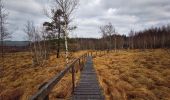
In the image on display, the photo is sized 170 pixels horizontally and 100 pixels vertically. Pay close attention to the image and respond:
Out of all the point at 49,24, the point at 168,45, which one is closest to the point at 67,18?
the point at 49,24

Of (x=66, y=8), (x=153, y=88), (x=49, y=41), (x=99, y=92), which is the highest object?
(x=66, y=8)

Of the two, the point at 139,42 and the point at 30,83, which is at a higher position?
the point at 139,42

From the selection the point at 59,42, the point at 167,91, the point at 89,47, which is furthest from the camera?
the point at 89,47

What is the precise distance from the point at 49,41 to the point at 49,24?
412 cm

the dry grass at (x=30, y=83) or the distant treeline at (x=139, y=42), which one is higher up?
the distant treeline at (x=139, y=42)

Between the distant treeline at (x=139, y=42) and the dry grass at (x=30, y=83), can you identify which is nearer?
the dry grass at (x=30, y=83)

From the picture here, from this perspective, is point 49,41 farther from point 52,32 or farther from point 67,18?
point 67,18

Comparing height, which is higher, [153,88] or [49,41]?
[49,41]

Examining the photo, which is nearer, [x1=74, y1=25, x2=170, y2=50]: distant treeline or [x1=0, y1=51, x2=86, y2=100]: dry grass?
[x1=0, y1=51, x2=86, y2=100]: dry grass

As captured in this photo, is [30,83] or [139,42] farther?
[139,42]

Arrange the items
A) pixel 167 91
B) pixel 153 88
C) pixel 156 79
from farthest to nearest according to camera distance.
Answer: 1. pixel 156 79
2. pixel 153 88
3. pixel 167 91

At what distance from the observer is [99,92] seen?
9336 mm

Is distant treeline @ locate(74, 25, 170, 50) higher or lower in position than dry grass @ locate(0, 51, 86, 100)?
higher

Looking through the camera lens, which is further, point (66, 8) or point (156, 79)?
point (66, 8)
